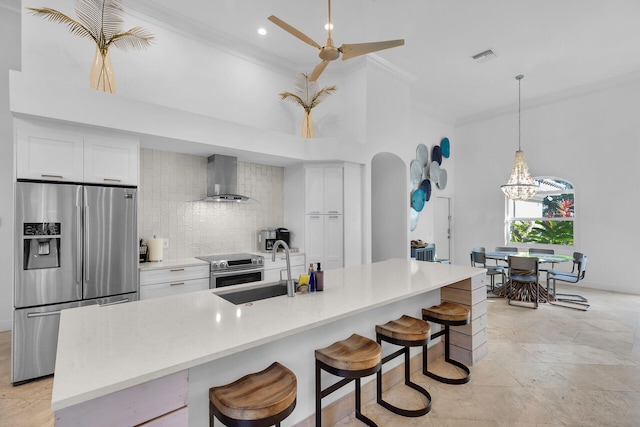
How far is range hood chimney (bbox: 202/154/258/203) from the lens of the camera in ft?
13.2

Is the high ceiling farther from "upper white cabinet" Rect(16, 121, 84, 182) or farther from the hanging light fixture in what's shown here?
"upper white cabinet" Rect(16, 121, 84, 182)

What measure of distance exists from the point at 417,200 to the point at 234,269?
168 inches

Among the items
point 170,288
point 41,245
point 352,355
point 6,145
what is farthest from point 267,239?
point 6,145

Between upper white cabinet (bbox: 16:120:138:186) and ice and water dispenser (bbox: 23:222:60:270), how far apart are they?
42 centimetres

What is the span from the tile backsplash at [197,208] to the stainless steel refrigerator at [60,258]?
72 cm

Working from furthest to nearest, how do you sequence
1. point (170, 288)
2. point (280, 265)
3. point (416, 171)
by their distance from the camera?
point (416, 171) < point (280, 265) < point (170, 288)

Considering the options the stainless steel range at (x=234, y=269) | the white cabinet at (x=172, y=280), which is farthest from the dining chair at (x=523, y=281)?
the white cabinet at (x=172, y=280)

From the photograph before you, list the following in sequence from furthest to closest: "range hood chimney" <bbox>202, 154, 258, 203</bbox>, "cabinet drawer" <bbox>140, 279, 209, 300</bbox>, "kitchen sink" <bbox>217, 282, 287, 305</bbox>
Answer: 1. "range hood chimney" <bbox>202, 154, 258, 203</bbox>
2. "cabinet drawer" <bbox>140, 279, 209, 300</bbox>
3. "kitchen sink" <bbox>217, 282, 287, 305</bbox>

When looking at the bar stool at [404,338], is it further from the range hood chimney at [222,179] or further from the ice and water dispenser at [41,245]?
the ice and water dispenser at [41,245]

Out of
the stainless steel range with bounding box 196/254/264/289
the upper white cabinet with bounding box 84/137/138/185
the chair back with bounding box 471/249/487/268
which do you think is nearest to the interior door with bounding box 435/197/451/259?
the chair back with bounding box 471/249/487/268

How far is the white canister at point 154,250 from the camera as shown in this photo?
3.58 meters

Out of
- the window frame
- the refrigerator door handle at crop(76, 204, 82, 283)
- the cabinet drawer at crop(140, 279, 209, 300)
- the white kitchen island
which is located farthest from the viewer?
the window frame

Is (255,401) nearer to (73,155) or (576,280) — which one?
(73,155)

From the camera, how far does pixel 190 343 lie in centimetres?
125
